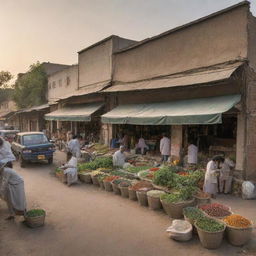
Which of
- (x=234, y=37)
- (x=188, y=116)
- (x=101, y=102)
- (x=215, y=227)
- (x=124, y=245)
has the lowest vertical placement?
(x=124, y=245)

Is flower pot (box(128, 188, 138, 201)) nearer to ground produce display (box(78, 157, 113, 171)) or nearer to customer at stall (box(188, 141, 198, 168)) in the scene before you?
ground produce display (box(78, 157, 113, 171))

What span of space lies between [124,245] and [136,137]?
10.7m

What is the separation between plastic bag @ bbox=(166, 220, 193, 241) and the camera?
532 cm

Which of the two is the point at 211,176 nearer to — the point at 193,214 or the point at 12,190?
the point at 193,214

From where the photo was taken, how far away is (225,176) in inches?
350

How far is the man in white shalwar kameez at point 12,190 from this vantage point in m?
6.17

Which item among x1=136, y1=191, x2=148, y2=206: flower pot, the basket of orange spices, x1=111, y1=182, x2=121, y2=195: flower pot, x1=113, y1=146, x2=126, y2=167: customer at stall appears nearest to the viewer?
the basket of orange spices

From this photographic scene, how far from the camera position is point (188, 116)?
910 cm

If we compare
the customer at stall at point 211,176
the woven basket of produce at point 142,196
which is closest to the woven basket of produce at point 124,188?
the woven basket of produce at point 142,196

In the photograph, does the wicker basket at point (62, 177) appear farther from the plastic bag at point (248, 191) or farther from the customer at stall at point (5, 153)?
the plastic bag at point (248, 191)

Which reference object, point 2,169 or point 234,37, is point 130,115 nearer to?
point 234,37

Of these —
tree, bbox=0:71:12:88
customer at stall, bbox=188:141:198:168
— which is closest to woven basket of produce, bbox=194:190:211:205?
customer at stall, bbox=188:141:198:168

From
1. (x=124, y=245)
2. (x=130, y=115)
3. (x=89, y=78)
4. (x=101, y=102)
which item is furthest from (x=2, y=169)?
(x=89, y=78)

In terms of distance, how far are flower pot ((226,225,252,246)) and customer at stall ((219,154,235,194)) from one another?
3.82 metres
